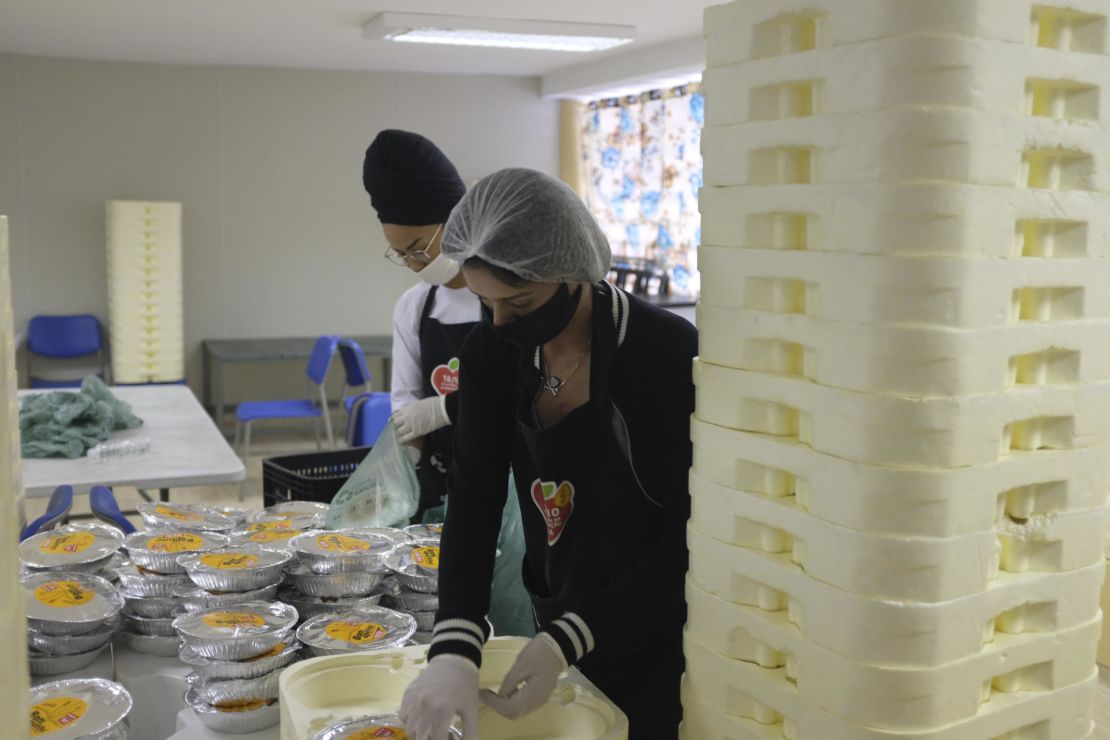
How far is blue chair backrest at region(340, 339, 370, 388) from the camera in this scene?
237 inches

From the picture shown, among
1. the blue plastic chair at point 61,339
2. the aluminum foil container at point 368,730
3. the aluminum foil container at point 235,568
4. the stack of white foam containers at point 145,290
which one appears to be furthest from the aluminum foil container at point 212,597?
the blue plastic chair at point 61,339

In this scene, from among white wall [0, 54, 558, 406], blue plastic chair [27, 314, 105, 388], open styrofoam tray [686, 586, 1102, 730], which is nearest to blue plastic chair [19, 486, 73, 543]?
open styrofoam tray [686, 586, 1102, 730]

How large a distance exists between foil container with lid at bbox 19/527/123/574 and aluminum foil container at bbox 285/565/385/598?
1.47ft

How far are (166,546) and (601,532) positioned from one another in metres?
0.88

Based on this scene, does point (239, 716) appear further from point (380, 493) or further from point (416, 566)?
point (380, 493)

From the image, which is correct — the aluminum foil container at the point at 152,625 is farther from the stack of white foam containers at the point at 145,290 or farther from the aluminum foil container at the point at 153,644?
the stack of white foam containers at the point at 145,290

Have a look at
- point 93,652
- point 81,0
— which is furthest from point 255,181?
point 93,652

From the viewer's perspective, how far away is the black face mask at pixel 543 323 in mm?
1529

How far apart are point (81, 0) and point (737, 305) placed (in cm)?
474

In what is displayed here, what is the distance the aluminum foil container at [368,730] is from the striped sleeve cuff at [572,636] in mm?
188

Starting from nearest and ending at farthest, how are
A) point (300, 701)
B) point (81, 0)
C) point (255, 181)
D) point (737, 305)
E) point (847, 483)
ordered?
1. point (847, 483)
2. point (737, 305)
3. point (300, 701)
4. point (81, 0)
5. point (255, 181)

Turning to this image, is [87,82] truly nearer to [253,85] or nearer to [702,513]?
[253,85]

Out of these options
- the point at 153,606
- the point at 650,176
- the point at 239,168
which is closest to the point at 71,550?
the point at 153,606

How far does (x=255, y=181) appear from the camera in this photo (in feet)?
24.4
